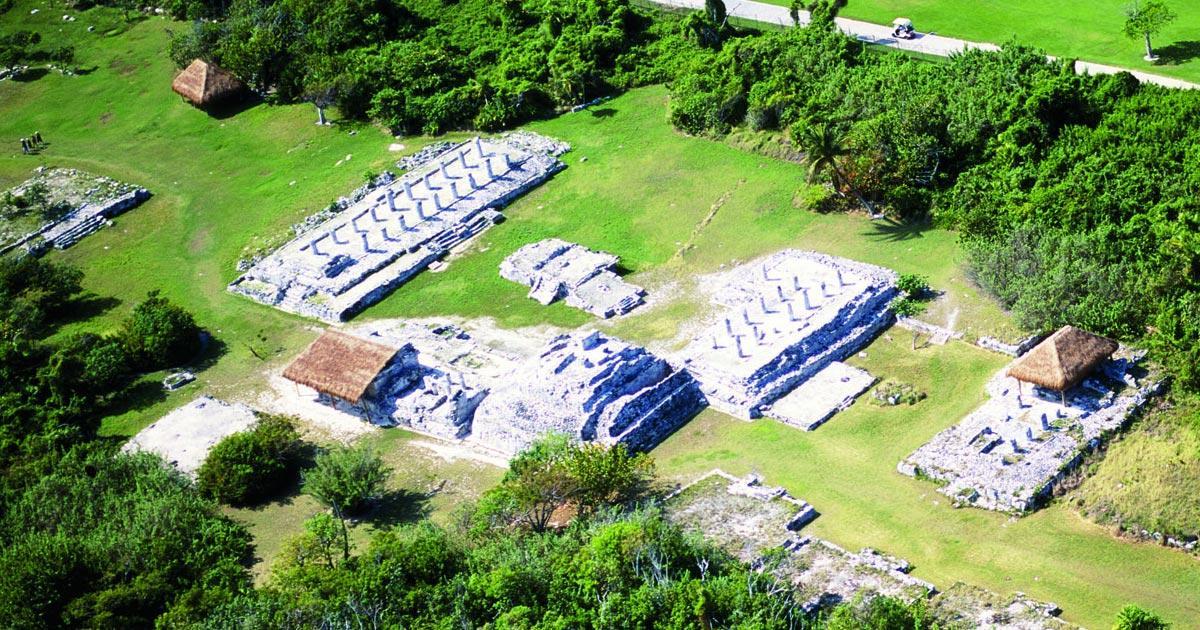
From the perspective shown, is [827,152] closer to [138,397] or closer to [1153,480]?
[1153,480]

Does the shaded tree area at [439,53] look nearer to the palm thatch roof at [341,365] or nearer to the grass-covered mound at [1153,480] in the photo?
the palm thatch roof at [341,365]

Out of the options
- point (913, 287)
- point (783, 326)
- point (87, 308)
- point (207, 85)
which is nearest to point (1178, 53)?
point (913, 287)

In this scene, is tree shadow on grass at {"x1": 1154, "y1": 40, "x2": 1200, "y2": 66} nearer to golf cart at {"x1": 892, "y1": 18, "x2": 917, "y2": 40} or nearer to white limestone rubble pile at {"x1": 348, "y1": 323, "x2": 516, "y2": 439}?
golf cart at {"x1": 892, "y1": 18, "x2": 917, "y2": 40}

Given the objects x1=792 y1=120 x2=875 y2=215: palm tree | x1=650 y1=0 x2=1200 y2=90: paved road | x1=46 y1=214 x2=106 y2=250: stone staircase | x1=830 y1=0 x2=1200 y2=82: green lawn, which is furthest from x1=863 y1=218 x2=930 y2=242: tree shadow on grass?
x1=46 y1=214 x2=106 y2=250: stone staircase

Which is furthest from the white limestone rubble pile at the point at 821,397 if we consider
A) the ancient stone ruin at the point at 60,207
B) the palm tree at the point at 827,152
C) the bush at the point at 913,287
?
the ancient stone ruin at the point at 60,207

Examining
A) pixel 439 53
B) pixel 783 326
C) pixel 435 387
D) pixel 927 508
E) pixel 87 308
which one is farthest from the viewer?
pixel 439 53

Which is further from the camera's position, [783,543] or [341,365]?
[341,365]
